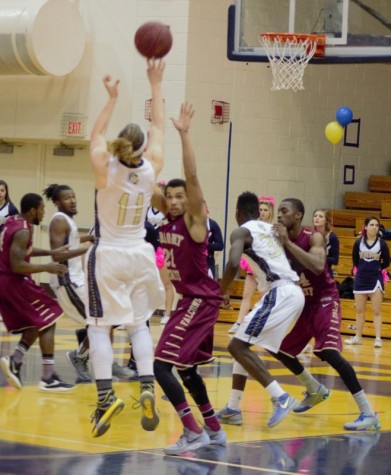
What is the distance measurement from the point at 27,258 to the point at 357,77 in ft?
36.4

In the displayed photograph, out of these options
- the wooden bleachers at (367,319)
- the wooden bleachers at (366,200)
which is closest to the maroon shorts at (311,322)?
the wooden bleachers at (367,319)

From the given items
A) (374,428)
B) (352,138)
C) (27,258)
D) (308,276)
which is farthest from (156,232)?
(352,138)

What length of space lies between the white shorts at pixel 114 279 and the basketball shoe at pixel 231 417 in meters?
1.54

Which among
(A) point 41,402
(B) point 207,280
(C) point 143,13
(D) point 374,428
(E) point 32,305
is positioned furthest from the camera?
(C) point 143,13

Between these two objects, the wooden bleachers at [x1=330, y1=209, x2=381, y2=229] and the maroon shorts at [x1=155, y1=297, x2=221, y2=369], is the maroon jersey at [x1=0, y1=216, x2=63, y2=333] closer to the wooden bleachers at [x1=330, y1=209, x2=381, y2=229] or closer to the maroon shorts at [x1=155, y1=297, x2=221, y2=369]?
the maroon shorts at [x1=155, y1=297, x2=221, y2=369]

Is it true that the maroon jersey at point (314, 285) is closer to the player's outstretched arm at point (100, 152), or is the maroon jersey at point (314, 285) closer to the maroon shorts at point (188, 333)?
the maroon shorts at point (188, 333)

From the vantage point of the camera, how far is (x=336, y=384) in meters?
10.3

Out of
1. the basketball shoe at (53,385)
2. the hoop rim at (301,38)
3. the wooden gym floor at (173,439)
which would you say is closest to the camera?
the wooden gym floor at (173,439)

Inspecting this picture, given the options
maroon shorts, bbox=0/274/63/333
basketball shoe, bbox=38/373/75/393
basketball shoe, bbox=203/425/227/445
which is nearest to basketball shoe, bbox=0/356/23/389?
basketball shoe, bbox=38/373/75/393

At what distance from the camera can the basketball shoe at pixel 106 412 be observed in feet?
21.3

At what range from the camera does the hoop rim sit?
12719 millimetres

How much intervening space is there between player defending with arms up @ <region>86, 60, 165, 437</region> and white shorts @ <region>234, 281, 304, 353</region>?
3.59ft

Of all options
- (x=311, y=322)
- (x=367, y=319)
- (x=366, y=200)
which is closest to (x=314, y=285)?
(x=311, y=322)

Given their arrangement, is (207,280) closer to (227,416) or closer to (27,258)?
(227,416)
